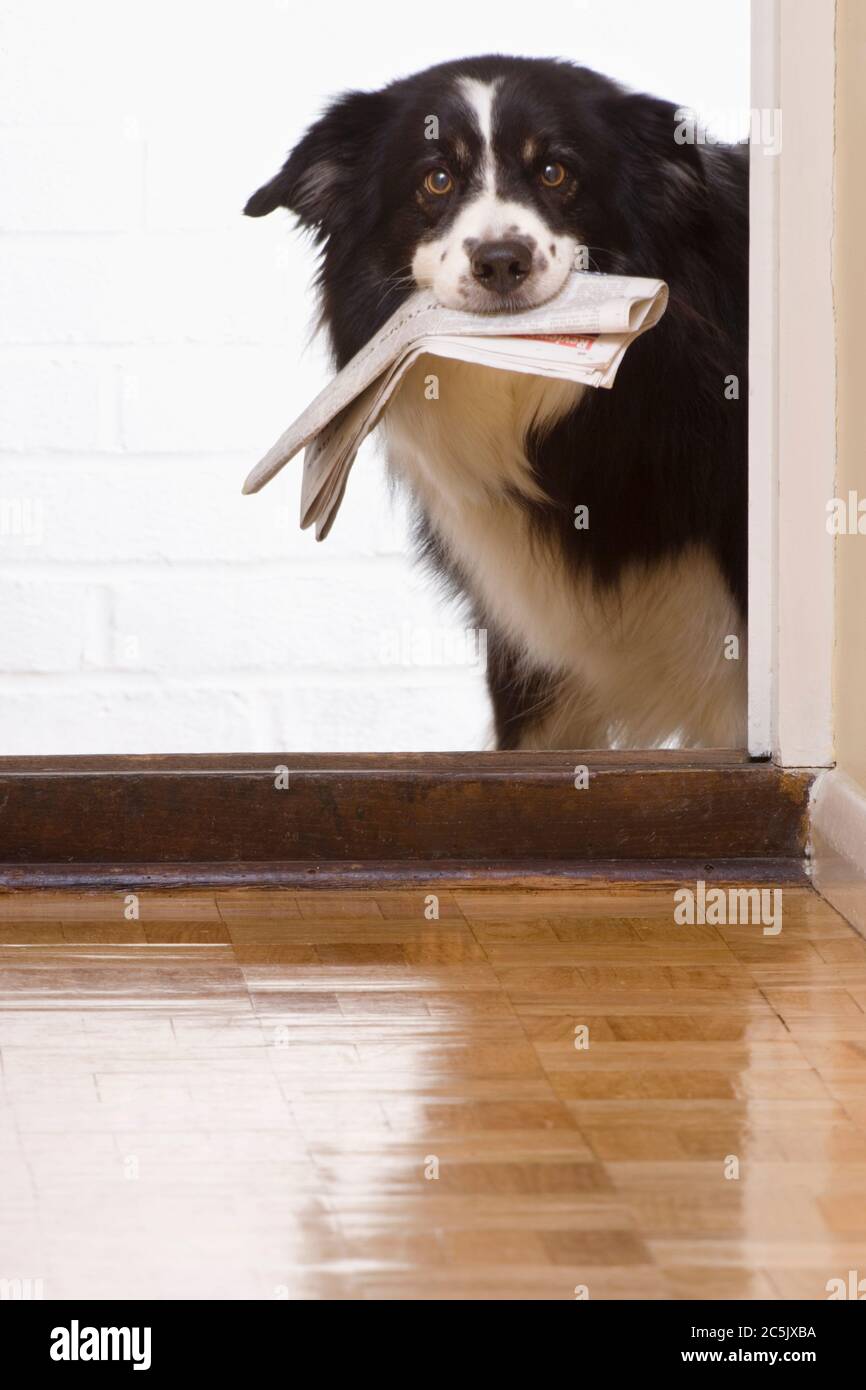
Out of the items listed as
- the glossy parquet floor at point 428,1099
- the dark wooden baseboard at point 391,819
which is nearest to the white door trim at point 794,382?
the dark wooden baseboard at point 391,819

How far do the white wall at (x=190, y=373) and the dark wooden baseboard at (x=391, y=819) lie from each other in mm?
790

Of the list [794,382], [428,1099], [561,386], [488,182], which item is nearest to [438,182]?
[488,182]

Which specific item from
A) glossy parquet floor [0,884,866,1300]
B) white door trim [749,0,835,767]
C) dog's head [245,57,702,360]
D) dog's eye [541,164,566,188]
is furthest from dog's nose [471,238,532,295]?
glossy parquet floor [0,884,866,1300]

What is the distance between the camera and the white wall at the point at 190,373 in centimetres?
224

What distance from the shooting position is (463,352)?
5.05 ft

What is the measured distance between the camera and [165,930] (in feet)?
4.37

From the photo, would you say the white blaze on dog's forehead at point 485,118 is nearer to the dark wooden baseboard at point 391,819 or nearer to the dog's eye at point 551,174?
the dog's eye at point 551,174

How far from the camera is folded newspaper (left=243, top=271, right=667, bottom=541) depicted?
148 centimetres

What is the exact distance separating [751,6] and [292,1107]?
3.67 ft

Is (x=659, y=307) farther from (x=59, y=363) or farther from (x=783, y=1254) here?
(x=59, y=363)

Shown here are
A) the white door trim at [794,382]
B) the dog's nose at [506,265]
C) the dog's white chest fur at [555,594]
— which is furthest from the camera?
the dog's white chest fur at [555,594]

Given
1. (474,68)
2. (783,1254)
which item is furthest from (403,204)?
(783,1254)

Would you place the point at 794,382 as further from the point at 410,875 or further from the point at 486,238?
the point at 410,875

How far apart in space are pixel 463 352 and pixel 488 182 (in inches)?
11.2
